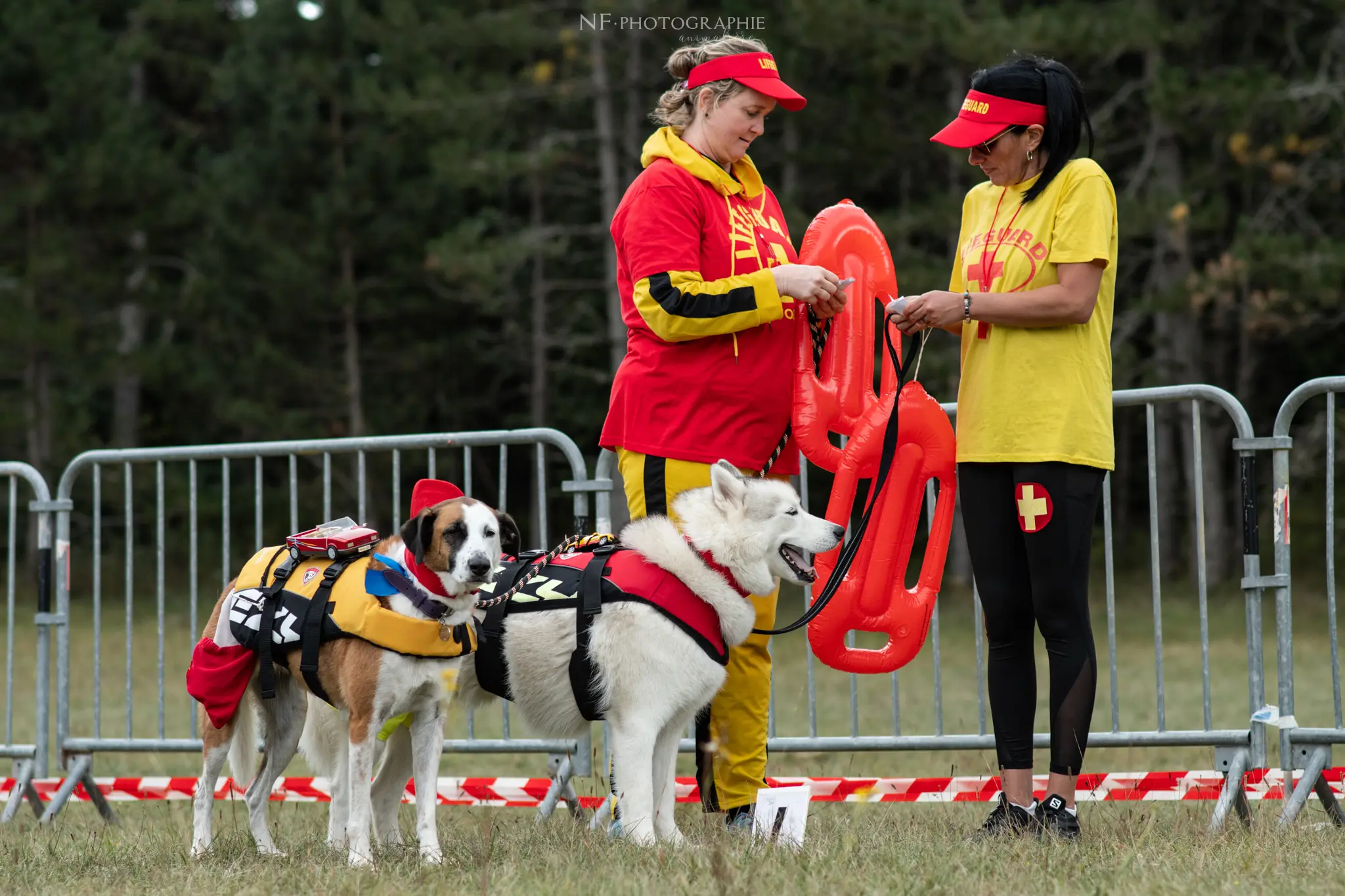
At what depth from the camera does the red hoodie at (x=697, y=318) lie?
4410 mm

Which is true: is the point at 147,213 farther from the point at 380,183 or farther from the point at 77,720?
the point at 77,720

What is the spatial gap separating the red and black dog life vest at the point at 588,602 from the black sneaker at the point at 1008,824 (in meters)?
0.98

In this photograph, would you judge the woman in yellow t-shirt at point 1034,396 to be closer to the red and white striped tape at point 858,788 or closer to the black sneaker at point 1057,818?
the black sneaker at point 1057,818

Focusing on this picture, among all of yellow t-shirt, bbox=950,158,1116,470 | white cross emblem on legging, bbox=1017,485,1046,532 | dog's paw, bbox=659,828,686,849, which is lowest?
dog's paw, bbox=659,828,686,849

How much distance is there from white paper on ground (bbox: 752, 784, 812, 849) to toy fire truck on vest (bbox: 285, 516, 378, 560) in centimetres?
156

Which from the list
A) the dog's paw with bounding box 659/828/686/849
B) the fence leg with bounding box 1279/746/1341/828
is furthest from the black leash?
the fence leg with bounding box 1279/746/1341/828

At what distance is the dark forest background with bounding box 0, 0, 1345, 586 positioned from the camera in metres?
18.2

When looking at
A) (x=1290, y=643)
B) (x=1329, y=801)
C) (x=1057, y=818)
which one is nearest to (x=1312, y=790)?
(x=1329, y=801)

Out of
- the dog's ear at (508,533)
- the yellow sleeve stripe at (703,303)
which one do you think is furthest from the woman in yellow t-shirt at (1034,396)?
the dog's ear at (508,533)

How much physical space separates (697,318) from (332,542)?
1.44 m

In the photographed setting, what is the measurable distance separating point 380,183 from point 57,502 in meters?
17.2

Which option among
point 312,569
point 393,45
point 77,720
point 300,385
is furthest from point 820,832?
point 300,385

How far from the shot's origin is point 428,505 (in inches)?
183

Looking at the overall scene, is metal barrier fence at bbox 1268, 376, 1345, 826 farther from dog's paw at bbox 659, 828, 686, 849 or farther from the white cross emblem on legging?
dog's paw at bbox 659, 828, 686, 849
